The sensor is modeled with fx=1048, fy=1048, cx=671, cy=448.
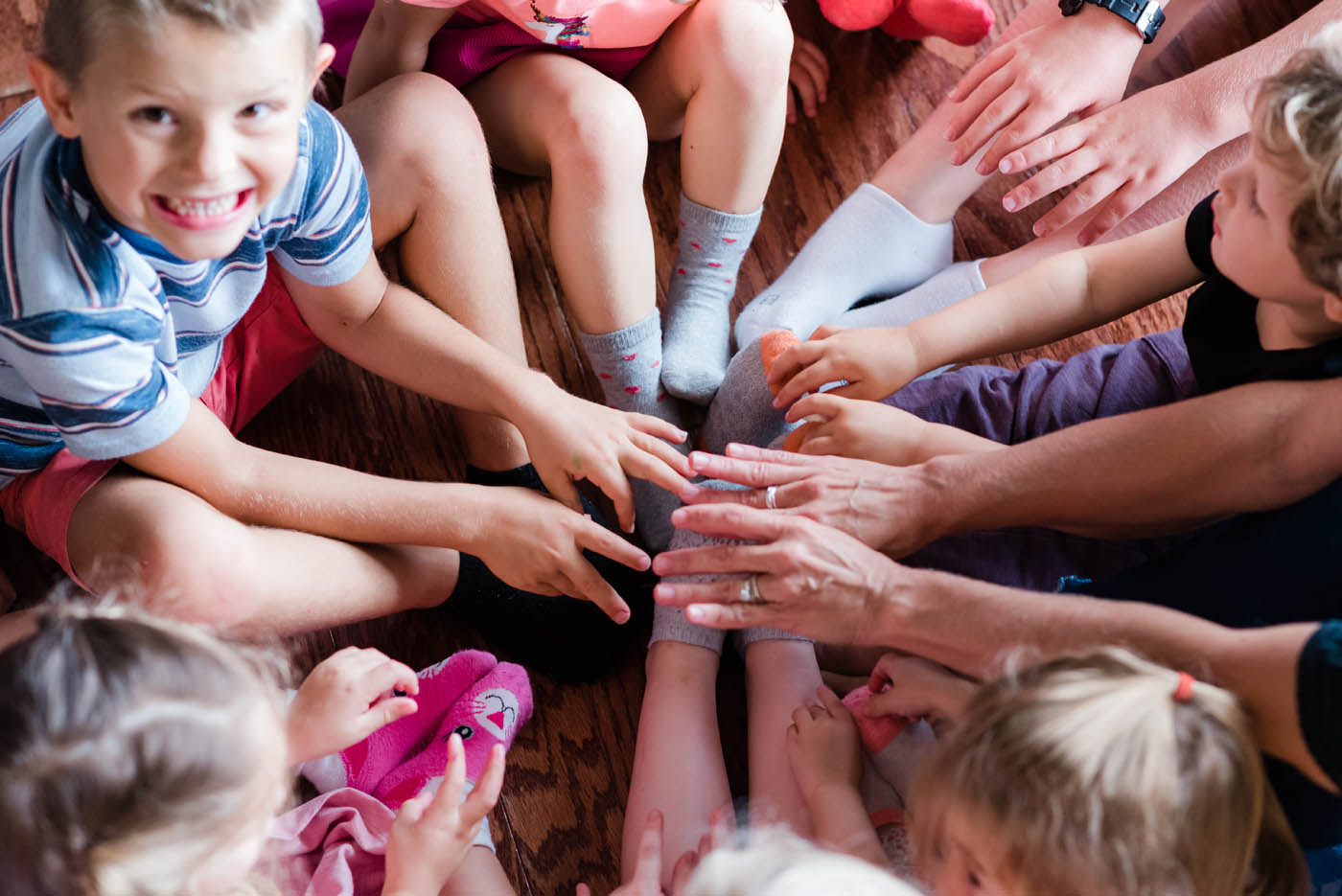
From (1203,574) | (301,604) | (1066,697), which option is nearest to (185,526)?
(301,604)

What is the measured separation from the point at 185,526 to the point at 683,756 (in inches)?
18.0

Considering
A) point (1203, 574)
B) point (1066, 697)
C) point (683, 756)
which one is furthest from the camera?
point (683, 756)

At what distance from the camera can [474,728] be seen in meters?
0.96

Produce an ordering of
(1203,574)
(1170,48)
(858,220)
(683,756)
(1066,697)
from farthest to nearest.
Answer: (1170,48)
(858,220)
(683,756)
(1203,574)
(1066,697)

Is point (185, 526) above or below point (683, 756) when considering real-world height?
above

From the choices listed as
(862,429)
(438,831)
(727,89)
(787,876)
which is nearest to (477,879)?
(438,831)

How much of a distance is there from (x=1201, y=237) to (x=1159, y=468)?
21 centimetres

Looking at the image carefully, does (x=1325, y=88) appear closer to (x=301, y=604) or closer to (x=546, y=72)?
(x=546, y=72)

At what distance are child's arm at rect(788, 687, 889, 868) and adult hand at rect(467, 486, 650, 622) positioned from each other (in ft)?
0.61

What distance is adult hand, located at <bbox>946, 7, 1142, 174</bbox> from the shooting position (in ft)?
3.32

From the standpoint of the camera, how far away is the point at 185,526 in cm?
80

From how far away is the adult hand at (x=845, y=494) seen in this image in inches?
34.0

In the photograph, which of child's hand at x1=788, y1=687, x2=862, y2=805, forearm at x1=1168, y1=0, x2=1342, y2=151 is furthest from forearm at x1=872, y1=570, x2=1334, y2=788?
forearm at x1=1168, y1=0, x2=1342, y2=151

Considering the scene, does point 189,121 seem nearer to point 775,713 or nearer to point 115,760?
point 115,760
